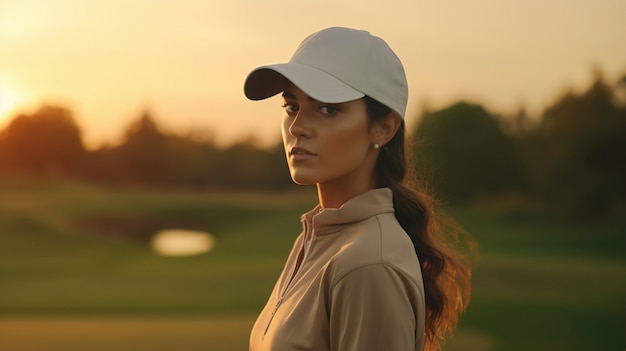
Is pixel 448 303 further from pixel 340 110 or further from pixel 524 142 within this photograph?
pixel 524 142

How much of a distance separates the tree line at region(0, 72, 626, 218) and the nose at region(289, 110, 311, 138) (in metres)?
13.0

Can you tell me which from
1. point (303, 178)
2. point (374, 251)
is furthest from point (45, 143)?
point (374, 251)

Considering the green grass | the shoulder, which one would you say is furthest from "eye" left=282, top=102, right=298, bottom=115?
the green grass

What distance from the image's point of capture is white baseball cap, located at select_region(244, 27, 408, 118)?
1501 mm

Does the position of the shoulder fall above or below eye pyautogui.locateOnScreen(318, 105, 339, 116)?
below

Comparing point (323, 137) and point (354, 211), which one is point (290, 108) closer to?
point (323, 137)

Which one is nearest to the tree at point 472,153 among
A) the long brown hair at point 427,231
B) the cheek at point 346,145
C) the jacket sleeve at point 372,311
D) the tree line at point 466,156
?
the tree line at point 466,156

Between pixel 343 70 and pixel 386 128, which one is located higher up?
pixel 343 70

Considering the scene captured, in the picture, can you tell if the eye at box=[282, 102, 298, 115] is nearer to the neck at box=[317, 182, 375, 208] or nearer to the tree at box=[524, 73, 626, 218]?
the neck at box=[317, 182, 375, 208]

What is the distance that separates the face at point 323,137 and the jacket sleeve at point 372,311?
0.88 feet

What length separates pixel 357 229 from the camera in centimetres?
152

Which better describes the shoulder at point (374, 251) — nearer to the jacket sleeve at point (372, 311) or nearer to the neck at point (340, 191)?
the jacket sleeve at point (372, 311)

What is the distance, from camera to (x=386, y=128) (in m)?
1.64

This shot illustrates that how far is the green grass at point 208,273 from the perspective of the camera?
22.5ft
